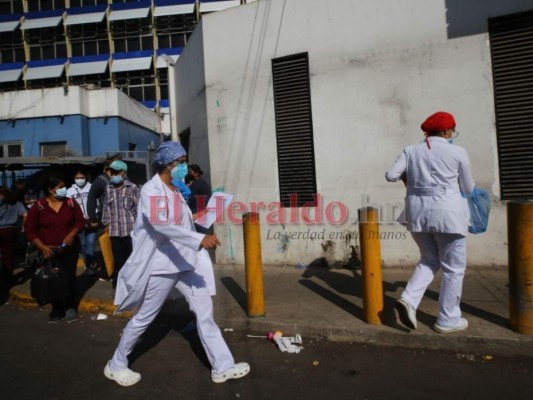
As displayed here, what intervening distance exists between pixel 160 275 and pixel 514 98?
4.92 m

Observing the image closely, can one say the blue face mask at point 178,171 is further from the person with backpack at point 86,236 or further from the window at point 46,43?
the window at point 46,43

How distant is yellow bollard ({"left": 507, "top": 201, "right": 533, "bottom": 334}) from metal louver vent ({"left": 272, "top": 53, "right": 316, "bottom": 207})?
127 inches

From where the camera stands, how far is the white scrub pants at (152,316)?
2988mm

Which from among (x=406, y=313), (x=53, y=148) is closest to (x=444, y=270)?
(x=406, y=313)

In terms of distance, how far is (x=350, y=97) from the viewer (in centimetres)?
581

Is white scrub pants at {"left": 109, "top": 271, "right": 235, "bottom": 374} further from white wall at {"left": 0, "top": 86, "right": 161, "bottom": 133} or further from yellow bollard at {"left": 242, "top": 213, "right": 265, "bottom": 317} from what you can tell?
white wall at {"left": 0, "top": 86, "right": 161, "bottom": 133}

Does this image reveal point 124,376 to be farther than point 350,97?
No

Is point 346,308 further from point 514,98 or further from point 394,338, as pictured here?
point 514,98

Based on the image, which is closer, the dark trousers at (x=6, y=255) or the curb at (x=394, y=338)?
the curb at (x=394, y=338)

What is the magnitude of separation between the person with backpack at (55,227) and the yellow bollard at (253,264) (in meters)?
2.07

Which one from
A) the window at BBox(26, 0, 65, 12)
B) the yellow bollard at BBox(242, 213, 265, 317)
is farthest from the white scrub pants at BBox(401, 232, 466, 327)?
the window at BBox(26, 0, 65, 12)

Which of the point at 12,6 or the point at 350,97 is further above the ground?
the point at 12,6

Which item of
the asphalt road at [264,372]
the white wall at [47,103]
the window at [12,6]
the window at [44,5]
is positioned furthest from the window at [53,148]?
the window at [12,6]

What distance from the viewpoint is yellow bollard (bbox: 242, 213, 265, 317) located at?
13.4 feet
